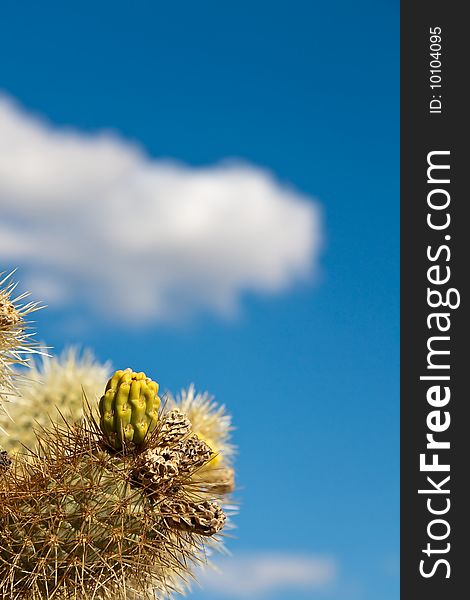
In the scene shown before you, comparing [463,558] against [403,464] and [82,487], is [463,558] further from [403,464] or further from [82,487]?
[82,487]

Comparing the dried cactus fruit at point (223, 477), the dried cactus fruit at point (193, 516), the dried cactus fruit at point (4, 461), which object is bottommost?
the dried cactus fruit at point (193, 516)

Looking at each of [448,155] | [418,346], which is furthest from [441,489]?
[448,155]

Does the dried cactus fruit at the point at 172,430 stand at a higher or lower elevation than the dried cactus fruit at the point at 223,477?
lower

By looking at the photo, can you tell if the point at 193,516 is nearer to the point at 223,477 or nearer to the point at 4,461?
the point at 4,461

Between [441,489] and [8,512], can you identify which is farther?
[441,489]

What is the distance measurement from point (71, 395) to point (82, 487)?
2567 millimetres

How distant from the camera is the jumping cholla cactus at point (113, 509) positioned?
448cm

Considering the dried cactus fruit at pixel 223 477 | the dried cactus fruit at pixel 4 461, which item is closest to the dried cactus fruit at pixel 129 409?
the dried cactus fruit at pixel 4 461

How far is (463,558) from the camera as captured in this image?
7086 millimetres

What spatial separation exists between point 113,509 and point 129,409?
39 cm

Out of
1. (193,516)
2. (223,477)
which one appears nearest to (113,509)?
(193,516)

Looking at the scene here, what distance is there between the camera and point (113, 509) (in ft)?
14.6

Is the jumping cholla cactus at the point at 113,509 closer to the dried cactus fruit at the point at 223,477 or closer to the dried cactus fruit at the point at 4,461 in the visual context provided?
the dried cactus fruit at the point at 4,461

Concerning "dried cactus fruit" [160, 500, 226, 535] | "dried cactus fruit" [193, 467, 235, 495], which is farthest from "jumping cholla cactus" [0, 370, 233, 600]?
"dried cactus fruit" [193, 467, 235, 495]
